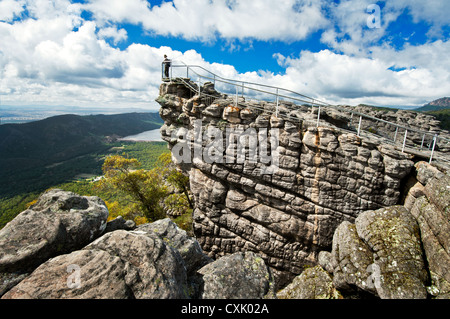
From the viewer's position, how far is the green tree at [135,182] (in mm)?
22672

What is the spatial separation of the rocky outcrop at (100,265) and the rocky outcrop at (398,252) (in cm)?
527

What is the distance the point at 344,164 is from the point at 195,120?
12811mm

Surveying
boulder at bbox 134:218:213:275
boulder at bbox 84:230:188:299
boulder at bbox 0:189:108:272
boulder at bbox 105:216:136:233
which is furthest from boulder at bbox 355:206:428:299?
boulder at bbox 0:189:108:272

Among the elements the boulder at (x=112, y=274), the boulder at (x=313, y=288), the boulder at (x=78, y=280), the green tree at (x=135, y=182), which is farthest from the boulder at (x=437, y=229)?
the green tree at (x=135, y=182)

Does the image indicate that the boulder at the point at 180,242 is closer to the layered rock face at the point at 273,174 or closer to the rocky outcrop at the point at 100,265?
the rocky outcrop at the point at 100,265

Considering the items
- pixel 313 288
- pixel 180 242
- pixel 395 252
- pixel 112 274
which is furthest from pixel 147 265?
pixel 395 252

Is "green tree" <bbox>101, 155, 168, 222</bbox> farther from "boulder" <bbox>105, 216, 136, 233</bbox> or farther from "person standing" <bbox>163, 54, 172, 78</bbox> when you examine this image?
"boulder" <bbox>105, 216, 136, 233</bbox>

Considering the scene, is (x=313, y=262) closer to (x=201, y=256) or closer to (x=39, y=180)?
(x=201, y=256)

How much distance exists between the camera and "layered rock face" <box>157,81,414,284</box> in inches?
557

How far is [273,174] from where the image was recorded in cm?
1617

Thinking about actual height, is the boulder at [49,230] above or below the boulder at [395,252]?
above

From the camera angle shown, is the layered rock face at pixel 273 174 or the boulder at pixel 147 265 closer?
the boulder at pixel 147 265

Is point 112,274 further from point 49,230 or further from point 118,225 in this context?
point 118,225

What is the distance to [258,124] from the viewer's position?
52.7 ft
